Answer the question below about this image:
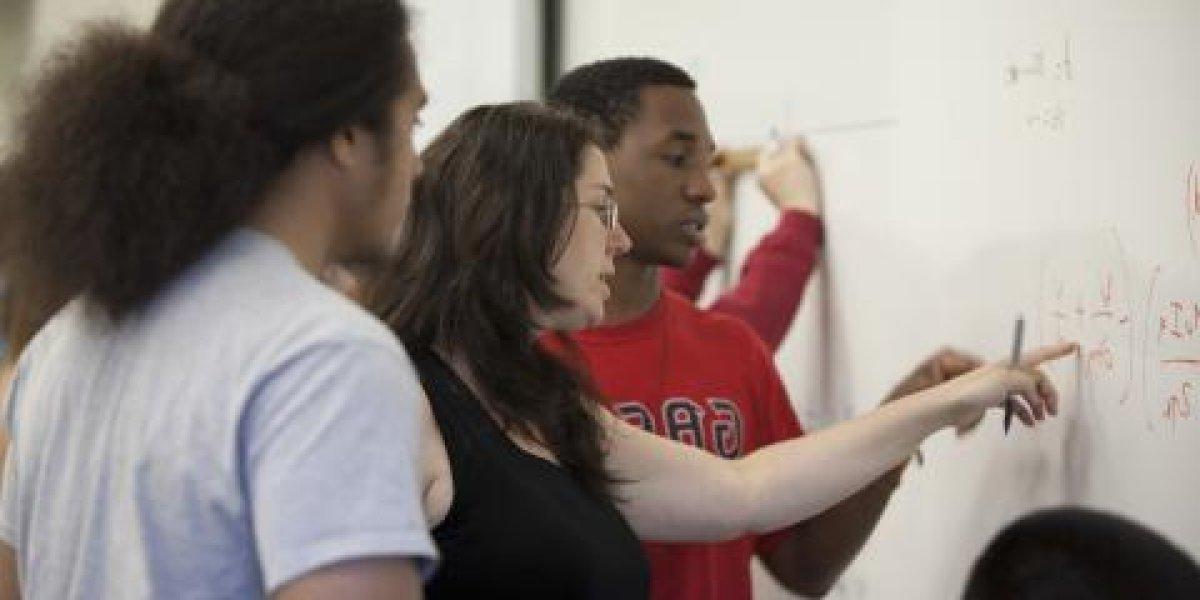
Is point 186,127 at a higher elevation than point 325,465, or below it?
higher

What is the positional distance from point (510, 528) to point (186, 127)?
0.42 m

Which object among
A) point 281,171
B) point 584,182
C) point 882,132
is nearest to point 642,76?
point 882,132

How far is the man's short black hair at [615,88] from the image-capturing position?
143cm

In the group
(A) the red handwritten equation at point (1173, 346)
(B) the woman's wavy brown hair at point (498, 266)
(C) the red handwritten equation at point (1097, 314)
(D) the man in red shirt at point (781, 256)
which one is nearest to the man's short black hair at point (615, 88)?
(D) the man in red shirt at point (781, 256)

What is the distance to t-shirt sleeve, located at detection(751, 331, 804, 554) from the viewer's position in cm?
143

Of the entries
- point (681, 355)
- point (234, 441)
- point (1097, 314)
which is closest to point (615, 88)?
point (681, 355)

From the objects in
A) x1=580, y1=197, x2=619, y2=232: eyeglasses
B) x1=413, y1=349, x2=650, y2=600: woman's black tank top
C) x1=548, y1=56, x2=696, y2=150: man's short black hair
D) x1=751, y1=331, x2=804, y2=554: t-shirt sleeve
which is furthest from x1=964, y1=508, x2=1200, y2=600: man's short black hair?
x1=548, y1=56, x2=696, y2=150: man's short black hair

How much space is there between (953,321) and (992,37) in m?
0.30

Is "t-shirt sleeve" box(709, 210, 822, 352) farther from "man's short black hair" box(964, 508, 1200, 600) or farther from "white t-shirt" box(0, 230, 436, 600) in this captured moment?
"white t-shirt" box(0, 230, 436, 600)

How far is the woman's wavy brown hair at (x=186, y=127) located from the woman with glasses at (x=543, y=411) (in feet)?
0.98

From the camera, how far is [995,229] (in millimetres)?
1293

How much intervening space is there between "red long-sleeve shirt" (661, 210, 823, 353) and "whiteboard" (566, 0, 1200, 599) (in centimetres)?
3

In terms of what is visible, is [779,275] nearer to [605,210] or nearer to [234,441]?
[605,210]

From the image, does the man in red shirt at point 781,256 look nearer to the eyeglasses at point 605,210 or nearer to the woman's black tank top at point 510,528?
the eyeglasses at point 605,210
